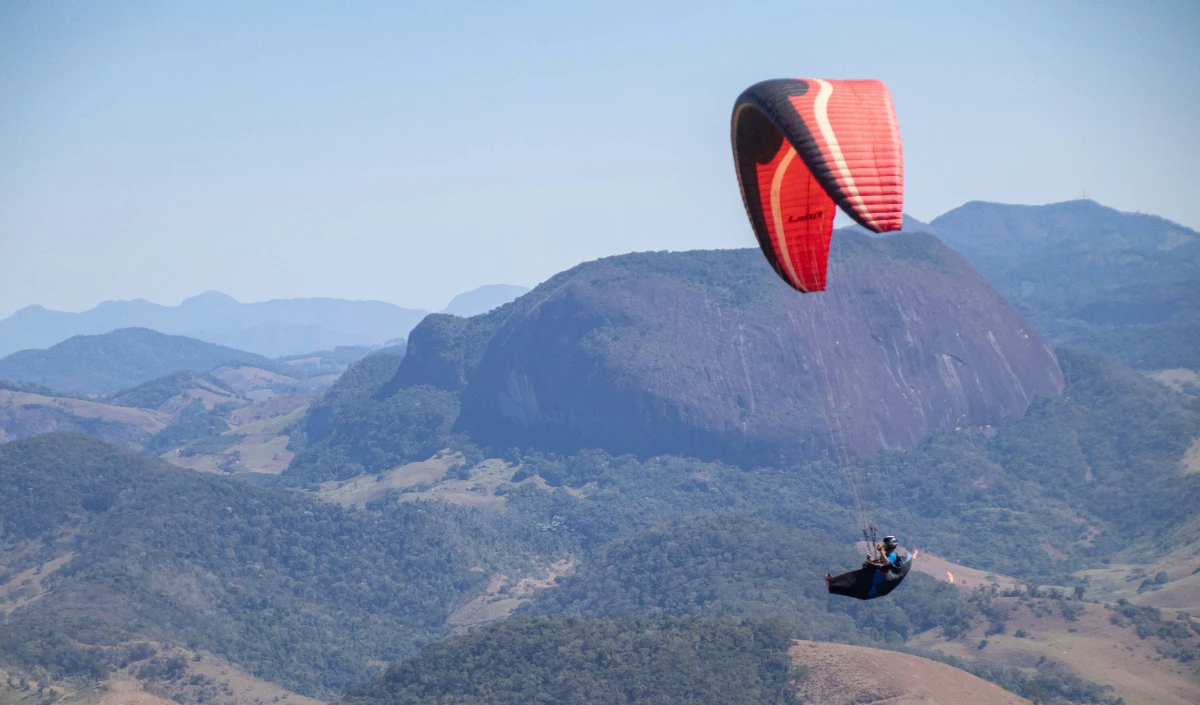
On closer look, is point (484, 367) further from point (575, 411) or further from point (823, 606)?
point (823, 606)

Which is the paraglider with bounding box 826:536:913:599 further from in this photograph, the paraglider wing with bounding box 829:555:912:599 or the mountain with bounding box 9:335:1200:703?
the mountain with bounding box 9:335:1200:703

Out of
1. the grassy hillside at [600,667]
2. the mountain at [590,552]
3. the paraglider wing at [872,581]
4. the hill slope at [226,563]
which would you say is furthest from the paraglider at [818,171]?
the hill slope at [226,563]

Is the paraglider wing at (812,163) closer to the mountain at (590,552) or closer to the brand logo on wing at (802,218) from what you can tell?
the brand logo on wing at (802,218)

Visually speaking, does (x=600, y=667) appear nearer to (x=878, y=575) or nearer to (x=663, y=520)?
(x=878, y=575)

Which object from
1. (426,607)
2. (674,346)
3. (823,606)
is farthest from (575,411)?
(823,606)

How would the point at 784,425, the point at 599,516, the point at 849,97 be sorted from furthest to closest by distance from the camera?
the point at 784,425
the point at 599,516
the point at 849,97

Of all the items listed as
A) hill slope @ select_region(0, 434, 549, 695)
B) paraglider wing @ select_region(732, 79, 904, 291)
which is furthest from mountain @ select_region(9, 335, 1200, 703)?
paraglider wing @ select_region(732, 79, 904, 291)
